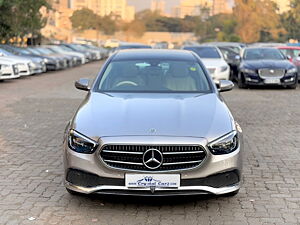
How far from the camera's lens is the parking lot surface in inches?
171

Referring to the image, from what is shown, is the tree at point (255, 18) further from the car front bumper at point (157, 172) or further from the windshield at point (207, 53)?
the car front bumper at point (157, 172)

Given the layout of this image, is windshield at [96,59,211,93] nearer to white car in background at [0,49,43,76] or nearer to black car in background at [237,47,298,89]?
black car in background at [237,47,298,89]

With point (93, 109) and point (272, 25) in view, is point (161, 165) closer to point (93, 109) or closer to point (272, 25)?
point (93, 109)

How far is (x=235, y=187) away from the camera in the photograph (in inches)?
175

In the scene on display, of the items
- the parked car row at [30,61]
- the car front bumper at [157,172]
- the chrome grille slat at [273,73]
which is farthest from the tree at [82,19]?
the car front bumper at [157,172]

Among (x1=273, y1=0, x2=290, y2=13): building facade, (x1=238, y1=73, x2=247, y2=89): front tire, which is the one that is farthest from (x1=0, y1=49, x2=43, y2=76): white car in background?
(x1=273, y1=0, x2=290, y2=13): building facade

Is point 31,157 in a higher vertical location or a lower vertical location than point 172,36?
higher

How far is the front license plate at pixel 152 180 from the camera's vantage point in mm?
4160

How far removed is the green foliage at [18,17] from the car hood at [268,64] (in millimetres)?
19188

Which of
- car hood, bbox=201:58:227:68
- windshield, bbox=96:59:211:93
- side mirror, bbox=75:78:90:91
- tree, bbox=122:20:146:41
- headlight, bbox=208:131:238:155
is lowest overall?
tree, bbox=122:20:146:41

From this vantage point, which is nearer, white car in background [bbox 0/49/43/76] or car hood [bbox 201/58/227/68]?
car hood [bbox 201/58/227/68]

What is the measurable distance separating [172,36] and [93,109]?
100916mm

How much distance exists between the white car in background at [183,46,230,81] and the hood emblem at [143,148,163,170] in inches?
435

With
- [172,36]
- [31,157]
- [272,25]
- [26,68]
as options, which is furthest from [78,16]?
[31,157]
